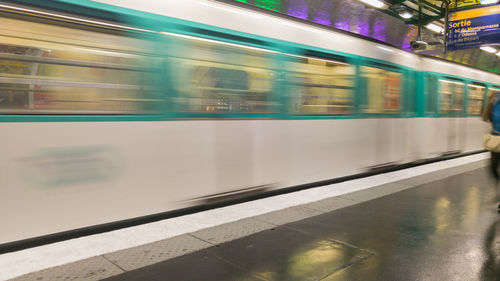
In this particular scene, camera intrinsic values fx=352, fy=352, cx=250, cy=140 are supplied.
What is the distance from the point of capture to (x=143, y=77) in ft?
12.6

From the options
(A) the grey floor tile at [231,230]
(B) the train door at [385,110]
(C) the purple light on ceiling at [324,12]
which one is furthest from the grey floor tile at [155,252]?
(C) the purple light on ceiling at [324,12]

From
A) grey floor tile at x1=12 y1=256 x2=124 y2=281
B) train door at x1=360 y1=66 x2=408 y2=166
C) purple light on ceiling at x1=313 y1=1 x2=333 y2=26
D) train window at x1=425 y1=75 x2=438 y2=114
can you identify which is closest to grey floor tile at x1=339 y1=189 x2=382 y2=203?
train door at x1=360 y1=66 x2=408 y2=166

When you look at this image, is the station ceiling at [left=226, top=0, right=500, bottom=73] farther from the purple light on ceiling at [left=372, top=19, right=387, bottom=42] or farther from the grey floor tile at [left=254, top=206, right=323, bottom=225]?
the grey floor tile at [left=254, top=206, right=323, bottom=225]

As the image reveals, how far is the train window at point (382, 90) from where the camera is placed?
6.79 meters

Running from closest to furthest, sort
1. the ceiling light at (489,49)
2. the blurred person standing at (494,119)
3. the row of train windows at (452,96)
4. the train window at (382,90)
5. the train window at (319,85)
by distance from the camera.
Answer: the blurred person standing at (494,119), the train window at (319,85), the train window at (382,90), the row of train windows at (452,96), the ceiling light at (489,49)

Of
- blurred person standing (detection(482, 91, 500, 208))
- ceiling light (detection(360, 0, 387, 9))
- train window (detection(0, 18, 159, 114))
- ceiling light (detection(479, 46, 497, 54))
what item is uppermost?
ceiling light (detection(479, 46, 497, 54))

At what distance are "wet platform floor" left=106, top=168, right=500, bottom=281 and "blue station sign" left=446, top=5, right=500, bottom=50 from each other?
18.2 feet

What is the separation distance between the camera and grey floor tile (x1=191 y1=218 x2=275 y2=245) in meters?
3.75

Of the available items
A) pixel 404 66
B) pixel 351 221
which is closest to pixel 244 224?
pixel 351 221

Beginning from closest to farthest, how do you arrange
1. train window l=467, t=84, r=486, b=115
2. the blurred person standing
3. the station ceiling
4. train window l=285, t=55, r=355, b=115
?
the blurred person standing → train window l=285, t=55, r=355, b=115 → the station ceiling → train window l=467, t=84, r=486, b=115

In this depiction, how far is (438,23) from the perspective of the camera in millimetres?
11125

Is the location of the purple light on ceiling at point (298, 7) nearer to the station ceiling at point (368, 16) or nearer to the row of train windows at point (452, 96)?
the station ceiling at point (368, 16)

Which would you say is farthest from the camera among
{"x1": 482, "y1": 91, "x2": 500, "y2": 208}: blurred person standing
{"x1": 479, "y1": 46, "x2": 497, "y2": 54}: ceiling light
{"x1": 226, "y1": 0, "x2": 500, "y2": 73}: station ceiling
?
{"x1": 479, "y1": 46, "x2": 497, "y2": 54}: ceiling light

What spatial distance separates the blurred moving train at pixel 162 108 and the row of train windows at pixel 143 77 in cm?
1
